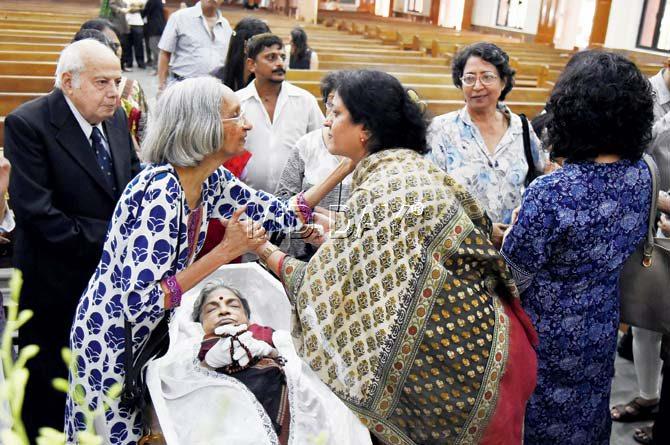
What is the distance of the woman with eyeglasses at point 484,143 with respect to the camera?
8.31 ft

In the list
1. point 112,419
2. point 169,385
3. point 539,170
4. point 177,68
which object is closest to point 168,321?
point 169,385

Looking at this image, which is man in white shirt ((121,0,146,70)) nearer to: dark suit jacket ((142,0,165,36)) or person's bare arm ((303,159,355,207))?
dark suit jacket ((142,0,165,36))

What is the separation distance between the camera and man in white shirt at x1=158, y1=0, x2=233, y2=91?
4.96m

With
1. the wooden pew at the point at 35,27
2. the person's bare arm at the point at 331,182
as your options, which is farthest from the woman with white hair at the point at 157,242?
the wooden pew at the point at 35,27

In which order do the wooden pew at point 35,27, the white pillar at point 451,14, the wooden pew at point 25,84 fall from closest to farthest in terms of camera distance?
the wooden pew at point 25,84 < the wooden pew at point 35,27 < the white pillar at point 451,14

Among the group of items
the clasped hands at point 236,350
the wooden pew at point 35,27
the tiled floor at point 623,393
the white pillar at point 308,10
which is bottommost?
the tiled floor at point 623,393

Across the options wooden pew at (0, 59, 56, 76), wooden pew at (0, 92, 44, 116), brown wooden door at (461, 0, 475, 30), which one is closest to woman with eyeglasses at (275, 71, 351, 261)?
Result: wooden pew at (0, 92, 44, 116)

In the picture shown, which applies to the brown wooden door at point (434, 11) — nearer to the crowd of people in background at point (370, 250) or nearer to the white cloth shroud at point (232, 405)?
the crowd of people in background at point (370, 250)

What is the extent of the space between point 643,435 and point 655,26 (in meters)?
10.9

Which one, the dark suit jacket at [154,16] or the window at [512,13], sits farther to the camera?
the window at [512,13]

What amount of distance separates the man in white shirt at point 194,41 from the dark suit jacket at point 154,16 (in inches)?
229

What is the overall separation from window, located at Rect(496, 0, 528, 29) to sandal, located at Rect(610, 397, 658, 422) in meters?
15.0

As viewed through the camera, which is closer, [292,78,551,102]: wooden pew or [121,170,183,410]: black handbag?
[121,170,183,410]: black handbag

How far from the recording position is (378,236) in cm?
160
